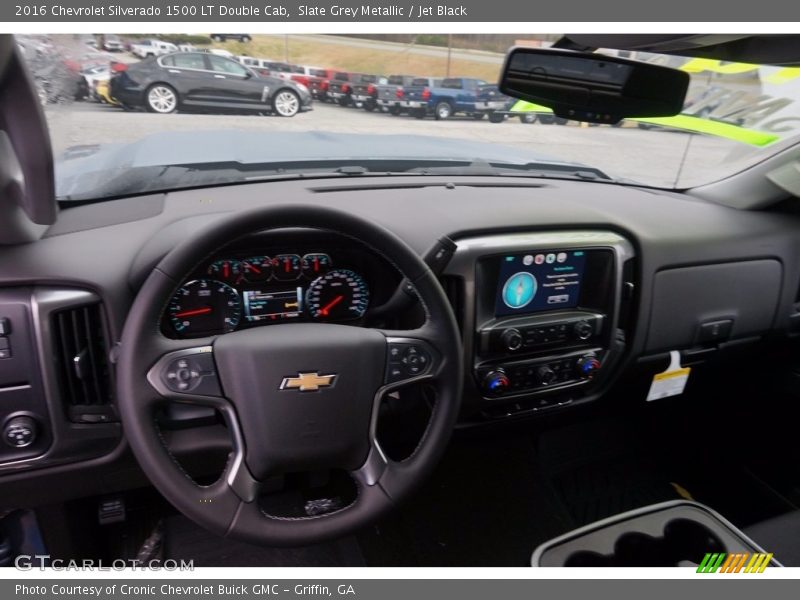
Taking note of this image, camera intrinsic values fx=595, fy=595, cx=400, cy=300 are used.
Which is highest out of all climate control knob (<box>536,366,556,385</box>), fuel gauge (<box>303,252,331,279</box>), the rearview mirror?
the rearview mirror

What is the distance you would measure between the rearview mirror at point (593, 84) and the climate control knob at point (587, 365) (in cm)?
86

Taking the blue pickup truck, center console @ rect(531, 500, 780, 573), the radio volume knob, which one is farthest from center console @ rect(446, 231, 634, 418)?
the blue pickup truck

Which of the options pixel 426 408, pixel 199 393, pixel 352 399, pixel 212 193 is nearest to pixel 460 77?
pixel 212 193

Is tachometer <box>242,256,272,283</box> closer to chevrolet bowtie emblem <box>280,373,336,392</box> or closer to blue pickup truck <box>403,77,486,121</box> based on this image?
chevrolet bowtie emblem <box>280,373,336,392</box>

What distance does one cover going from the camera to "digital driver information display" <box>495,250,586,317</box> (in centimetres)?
199

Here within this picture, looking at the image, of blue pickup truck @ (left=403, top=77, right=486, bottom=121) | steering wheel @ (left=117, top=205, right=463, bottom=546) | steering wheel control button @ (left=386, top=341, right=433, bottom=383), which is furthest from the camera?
blue pickup truck @ (left=403, top=77, right=486, bottom=121)

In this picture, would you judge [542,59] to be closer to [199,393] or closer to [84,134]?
[199,393]

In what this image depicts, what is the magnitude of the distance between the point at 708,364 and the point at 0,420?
104 inches

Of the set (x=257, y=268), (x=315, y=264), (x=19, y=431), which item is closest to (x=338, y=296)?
(x=315, y=264)

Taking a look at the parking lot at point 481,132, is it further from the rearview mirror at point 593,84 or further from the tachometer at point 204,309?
the rearview mirror at point 593,84

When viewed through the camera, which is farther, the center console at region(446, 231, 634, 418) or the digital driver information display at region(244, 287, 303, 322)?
the center console at region(446, 231, 634, 418)

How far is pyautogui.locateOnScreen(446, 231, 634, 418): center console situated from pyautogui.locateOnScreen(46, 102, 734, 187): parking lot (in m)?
0.71

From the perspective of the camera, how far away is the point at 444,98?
2438mm

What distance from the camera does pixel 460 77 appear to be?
2301mm
